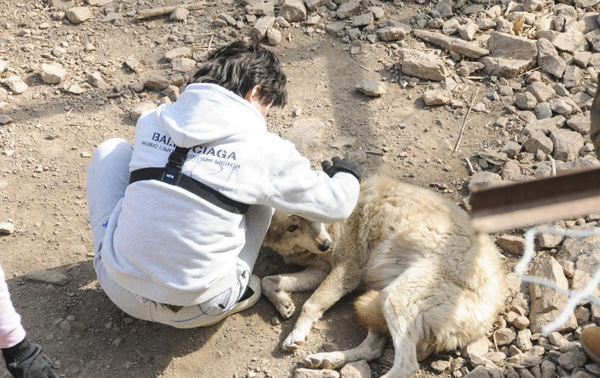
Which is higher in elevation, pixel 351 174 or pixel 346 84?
pixel 351 174

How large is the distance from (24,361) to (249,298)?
1.54 metres

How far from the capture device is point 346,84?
20.8 ft

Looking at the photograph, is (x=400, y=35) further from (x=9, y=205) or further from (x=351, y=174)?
(x=9, y=205)

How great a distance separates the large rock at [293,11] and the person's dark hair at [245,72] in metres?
2.81

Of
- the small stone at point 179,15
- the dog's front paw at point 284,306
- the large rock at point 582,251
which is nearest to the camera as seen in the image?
the large rock at point 582,251

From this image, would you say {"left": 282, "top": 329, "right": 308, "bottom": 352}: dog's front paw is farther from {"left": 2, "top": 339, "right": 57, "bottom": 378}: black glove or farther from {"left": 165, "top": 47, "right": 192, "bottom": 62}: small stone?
→ {"left": 165, "top": 47, "right": 192, "bottom": 62}: small stone

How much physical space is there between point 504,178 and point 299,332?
2.16 metres

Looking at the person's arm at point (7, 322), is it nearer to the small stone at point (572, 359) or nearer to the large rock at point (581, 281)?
the small stone at point (572, 359)

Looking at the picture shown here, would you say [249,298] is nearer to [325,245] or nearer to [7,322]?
[325,245]

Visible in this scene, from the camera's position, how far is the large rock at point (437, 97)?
19.8 ft

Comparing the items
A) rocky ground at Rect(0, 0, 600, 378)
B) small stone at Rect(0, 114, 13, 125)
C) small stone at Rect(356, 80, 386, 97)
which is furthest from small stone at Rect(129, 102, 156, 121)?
small stone at Rect(356, 80, 386, 97)

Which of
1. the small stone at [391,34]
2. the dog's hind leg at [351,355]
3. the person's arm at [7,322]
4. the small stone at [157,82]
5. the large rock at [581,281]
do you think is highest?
the person's arm at [7,322]

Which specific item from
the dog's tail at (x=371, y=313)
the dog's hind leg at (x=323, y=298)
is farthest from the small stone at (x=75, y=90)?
the dog's tail at (x=371, y=313)

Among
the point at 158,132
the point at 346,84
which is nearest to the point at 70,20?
the point at 346,84
